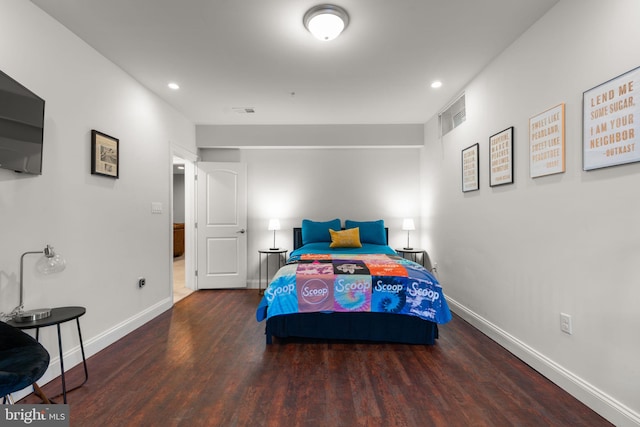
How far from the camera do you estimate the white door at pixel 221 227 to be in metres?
4.75

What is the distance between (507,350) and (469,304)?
74cm

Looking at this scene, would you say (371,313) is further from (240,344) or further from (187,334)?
(187,334)

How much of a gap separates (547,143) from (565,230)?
0.63 m

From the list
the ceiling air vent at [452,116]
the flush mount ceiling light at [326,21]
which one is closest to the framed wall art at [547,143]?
the ceiling air vent at [452,116]

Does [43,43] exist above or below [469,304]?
above

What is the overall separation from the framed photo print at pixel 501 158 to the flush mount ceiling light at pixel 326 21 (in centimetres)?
165

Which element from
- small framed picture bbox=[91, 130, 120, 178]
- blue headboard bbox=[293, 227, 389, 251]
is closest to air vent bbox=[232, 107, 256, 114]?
small framed picture bbox=[91, 130, 120, 178]

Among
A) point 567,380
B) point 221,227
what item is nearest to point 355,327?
point 567,380

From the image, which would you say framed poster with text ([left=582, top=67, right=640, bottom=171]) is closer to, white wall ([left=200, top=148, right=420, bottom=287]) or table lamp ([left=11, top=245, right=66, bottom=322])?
white wall ([left=200, top=148, right=420, bottom=287])

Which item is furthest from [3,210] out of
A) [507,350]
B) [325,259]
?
[507,350]

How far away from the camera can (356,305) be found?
265 cm

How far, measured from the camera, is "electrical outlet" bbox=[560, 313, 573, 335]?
1962mm

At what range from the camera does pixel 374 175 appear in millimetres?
5020

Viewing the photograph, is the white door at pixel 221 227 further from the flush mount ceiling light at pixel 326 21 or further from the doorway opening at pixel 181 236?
the flush mount ceiling light at pixel 326 21
